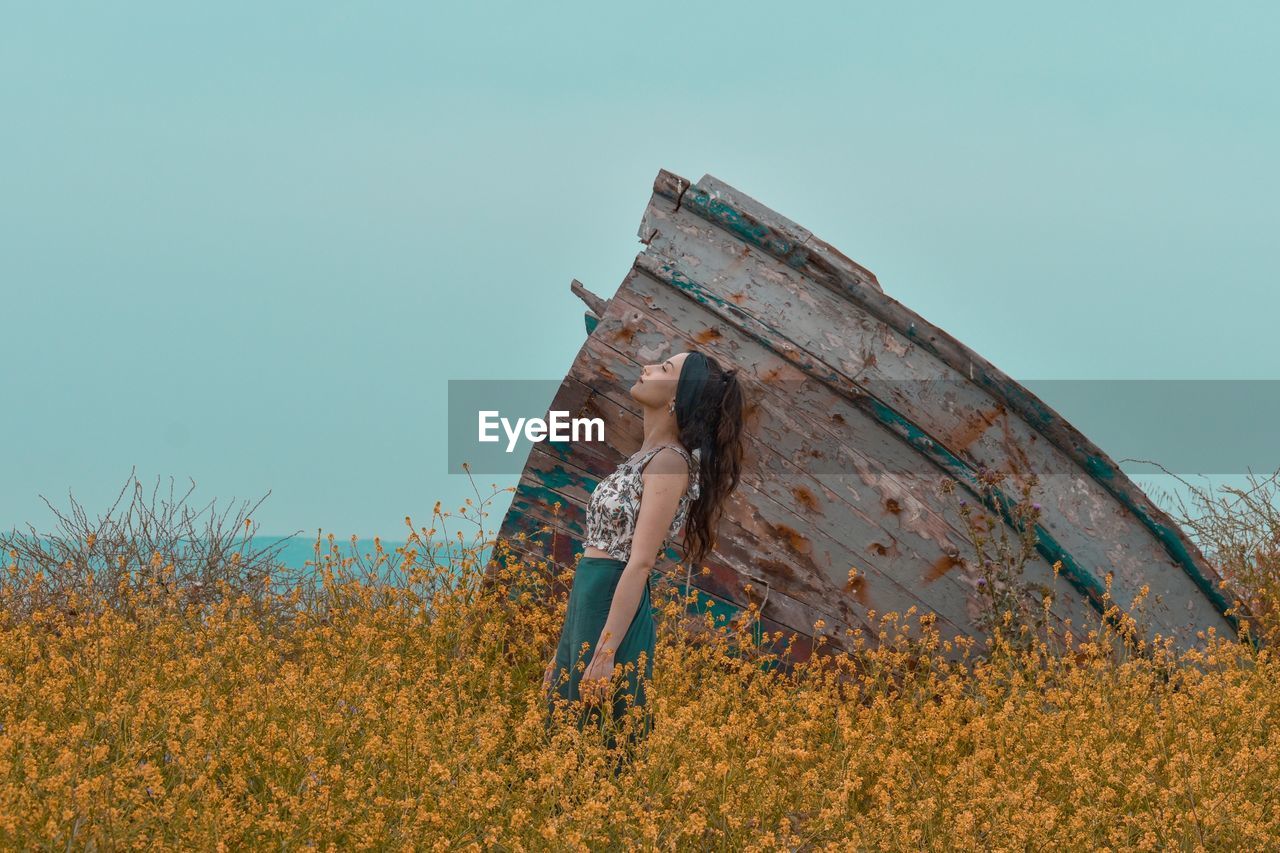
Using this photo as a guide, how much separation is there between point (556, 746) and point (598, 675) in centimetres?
29

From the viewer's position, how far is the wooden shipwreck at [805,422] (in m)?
5.59

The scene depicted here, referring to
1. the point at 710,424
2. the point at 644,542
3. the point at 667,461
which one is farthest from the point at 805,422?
the point at 644,542

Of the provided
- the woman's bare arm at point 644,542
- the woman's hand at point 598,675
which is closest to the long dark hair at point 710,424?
the woman's bare arm at point 644,542

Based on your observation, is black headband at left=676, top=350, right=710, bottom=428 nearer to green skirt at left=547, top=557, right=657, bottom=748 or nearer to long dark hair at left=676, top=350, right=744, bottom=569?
long dark hair at left=676, top=350, right=744, bottom=569

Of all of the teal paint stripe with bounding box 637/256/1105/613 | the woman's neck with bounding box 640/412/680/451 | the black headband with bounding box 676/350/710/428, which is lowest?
the woman's neck with bounding box 640/412/680/451

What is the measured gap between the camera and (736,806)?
3.84 metres

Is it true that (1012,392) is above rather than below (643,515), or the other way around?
above

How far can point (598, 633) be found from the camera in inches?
168

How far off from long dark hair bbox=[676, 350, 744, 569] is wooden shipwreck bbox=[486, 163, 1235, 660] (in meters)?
1.09

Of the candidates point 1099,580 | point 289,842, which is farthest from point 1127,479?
point 289,842

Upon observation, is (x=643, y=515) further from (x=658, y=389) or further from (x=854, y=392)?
(x=854, y=392)

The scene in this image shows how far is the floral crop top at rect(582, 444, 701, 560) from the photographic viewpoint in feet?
13.8

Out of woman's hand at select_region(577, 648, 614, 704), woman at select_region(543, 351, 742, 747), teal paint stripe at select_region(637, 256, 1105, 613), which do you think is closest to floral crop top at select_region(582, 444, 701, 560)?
woman at select_region(543, 351, 742, 747)

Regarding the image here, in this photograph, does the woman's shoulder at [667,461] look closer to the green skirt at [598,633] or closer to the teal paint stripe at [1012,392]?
the green skirt at [598,633]
